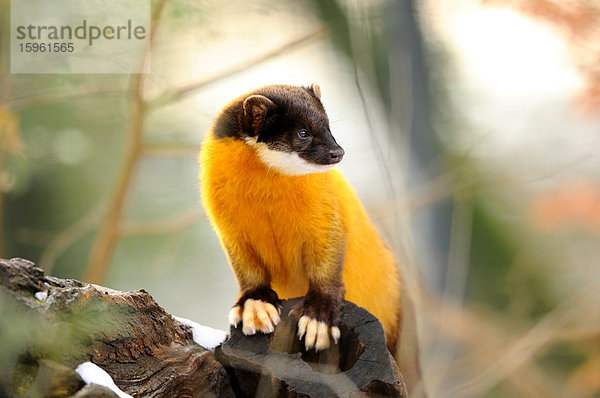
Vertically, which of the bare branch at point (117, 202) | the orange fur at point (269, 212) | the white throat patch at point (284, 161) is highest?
the white throat patch at point (284, 161)

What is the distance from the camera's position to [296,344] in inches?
71.4

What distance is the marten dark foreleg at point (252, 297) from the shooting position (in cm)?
178

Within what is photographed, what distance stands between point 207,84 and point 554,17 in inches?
70.5

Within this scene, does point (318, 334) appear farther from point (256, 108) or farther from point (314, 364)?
point (256, 108)

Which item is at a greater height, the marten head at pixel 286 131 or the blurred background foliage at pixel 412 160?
the marten head at pixel 286 131

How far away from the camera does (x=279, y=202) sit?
2021 millimetres

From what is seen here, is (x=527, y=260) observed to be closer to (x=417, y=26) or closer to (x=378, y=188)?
(x=378, y=188)

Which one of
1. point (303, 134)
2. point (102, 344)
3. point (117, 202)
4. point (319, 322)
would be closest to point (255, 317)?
point (319, 322)

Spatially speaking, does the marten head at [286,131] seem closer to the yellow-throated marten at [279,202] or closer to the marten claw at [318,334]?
the yellow-throated marten at [279,202]

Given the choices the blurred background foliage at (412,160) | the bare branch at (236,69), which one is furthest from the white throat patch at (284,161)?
the bare branch at (236,69)

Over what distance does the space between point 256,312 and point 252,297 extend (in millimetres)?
190

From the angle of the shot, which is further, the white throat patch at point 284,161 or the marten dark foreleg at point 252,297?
the white throat patch at point 284,161

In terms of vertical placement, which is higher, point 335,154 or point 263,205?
point 335,154

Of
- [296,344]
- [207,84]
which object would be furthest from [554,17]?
[296,344]
